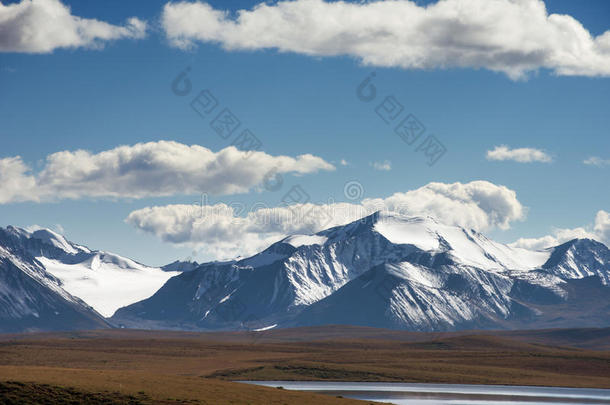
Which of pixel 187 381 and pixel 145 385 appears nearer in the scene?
pixel 145 385

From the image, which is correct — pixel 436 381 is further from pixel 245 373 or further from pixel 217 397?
pixel 217 397

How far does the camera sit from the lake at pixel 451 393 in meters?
123

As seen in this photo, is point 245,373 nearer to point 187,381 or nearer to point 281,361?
point 281,361

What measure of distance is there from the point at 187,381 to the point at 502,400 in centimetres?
5379

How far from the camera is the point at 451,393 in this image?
450ft

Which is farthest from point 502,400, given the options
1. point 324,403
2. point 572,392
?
point 324,403

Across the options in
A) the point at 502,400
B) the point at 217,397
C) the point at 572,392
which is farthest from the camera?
the point at 572,392

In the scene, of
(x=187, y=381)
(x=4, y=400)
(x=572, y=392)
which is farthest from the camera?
(x=572, y=392)

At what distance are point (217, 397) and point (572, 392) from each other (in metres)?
88.3

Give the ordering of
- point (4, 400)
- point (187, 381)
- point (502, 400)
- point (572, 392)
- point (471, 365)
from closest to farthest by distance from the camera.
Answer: point (4, 400)
point (187, 381)
point (502, 400)
point (572, 392)
point (471, 365)

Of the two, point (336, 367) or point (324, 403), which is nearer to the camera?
point (324, 403)

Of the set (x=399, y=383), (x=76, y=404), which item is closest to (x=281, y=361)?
(x=399, y=383)

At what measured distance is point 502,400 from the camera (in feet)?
418

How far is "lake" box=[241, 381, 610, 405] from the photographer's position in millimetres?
123312
